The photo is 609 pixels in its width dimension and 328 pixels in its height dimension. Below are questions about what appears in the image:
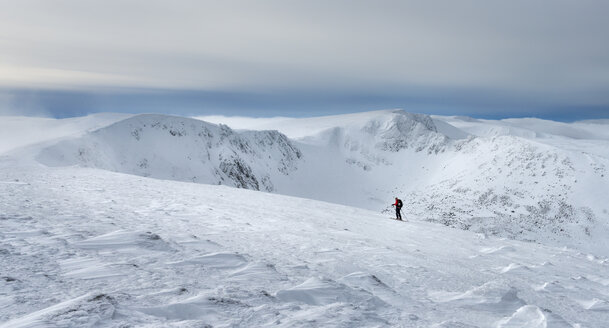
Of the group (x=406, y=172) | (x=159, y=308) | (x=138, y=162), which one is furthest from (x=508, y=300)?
(x=406, y=172)

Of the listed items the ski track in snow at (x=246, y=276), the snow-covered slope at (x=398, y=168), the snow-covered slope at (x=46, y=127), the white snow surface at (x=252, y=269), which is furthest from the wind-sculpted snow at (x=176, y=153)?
the ski track in snow at (x=246, y=276)

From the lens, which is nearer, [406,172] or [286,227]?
[286,227]

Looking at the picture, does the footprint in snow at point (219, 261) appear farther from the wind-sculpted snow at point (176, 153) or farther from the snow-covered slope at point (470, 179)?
the snow-covered slope at point (470, 179)

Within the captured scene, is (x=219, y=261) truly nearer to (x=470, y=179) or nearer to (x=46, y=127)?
Answer: (x=470, y=179)

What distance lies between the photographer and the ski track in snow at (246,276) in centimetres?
402

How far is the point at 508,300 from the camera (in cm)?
577

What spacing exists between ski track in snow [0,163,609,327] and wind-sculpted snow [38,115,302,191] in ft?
114

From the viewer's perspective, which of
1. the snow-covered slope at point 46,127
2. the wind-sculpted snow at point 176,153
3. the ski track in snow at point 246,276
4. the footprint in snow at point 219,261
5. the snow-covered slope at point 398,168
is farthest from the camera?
the snow-covered slope at point 46,127

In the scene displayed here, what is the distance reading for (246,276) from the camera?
217 inches

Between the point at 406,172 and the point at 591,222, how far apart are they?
44.6m

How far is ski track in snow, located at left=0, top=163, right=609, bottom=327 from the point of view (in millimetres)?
4016

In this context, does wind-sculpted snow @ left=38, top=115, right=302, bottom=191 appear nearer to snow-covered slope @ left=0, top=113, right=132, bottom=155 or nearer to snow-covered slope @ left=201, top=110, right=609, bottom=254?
snow-covered slope @ left=0, top=113, right=132, bottom=155

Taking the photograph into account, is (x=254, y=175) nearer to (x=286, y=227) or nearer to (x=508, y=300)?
(x=286, y=227)

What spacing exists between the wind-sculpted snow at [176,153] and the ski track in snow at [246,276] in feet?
114
